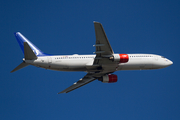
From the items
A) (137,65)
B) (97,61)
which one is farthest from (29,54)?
(137,65)

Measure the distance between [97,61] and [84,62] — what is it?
266 centimetres

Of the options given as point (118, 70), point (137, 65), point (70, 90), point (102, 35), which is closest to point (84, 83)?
point (70, 90)

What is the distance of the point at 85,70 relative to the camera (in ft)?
155

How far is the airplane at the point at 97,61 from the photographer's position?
136 ft

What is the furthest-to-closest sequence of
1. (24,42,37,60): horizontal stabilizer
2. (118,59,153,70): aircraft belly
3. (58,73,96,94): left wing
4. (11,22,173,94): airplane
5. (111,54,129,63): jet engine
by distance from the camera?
1. (58,73,96,94): left wing
2. (118,59,153,70): aircraft belly
3. (111,54,129,63): jet engine
4. (11,22,173,94): airplane
5. (24,42,37,60): horizontal stabilizer

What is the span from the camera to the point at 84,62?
45719 millimetres

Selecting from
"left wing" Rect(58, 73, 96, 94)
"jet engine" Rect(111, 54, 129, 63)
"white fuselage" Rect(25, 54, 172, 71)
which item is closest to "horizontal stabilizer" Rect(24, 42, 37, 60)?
"white fuselage" Rect(25, 54, 172, 71)

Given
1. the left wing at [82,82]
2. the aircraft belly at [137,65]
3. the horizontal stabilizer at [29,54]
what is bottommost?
the left wing at [82,82]

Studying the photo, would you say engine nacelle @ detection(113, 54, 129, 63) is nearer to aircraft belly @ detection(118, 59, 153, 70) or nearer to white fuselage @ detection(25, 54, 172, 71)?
white fuselage @ detection(25, 54, 172, 71)

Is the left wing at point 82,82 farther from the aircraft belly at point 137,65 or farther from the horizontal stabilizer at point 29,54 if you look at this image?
the horizontal stabilizer at point 29,54

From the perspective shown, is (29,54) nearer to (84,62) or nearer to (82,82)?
(84,62)

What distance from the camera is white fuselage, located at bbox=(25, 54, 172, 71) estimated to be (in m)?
44.1

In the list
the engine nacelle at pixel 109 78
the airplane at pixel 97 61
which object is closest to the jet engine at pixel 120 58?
the airplane at pixel 97 61

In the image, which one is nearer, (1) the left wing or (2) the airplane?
(2) the airplane
